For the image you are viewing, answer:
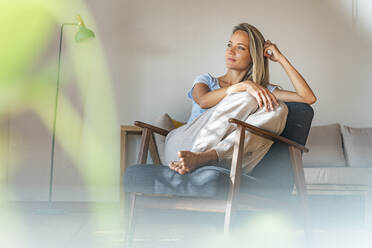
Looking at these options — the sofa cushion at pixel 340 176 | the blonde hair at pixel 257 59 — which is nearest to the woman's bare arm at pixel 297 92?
the blonde hair at pixel 257 59

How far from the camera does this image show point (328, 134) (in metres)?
4.32

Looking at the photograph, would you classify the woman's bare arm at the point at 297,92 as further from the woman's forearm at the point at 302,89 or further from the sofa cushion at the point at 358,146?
the sofa cushion at the point at 358,146

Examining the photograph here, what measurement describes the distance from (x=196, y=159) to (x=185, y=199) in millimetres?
176

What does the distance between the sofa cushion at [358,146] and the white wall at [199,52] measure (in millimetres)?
350

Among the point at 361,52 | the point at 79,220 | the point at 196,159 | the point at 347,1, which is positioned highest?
the point at 347,1

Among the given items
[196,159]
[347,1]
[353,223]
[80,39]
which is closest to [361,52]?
[347,1]

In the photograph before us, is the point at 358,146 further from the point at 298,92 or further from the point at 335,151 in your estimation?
the point at 298,92

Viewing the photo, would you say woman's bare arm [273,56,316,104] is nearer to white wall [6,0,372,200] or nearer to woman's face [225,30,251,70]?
woman's face [225,30,251,70]

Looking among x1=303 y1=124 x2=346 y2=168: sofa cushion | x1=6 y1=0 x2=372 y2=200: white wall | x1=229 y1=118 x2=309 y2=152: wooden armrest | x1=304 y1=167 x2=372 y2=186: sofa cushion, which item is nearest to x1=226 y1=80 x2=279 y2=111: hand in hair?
x1=229 y1=118 x2=309 y2=152: wooden armrest

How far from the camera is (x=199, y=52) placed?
14.9 ft

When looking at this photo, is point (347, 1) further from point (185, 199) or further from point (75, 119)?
point (185, 199)

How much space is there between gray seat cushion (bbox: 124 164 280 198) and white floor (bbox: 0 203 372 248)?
16 centimetres

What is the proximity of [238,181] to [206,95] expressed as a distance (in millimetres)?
736

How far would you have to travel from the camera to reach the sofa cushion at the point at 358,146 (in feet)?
13.7
